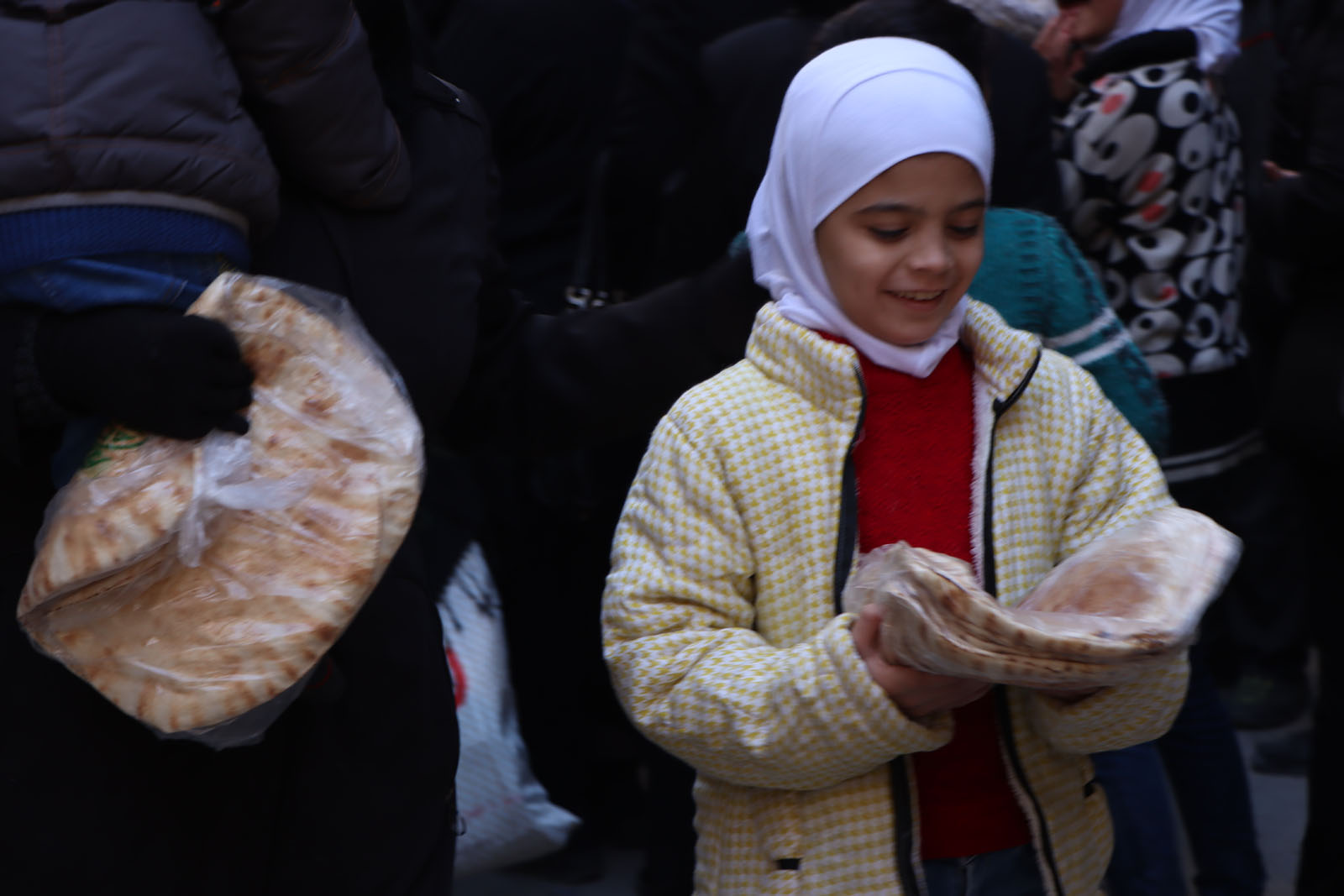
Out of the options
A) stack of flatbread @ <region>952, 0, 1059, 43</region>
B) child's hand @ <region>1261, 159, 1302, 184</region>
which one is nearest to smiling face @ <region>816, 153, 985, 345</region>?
child's hand @ <region>1261, 159, 1302, 184</region>

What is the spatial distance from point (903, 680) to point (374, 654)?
59 centimetres

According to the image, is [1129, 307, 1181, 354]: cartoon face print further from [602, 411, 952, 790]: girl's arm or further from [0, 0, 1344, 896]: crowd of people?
[602, 411, 952, 790]: girl's arm

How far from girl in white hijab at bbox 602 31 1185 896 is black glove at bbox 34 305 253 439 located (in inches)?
21.2

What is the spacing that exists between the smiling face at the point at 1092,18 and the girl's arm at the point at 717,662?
1939 mm

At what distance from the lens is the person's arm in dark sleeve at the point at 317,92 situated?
1.54 m

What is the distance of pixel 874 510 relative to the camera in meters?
1.85

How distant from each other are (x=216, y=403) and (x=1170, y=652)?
3.03ft

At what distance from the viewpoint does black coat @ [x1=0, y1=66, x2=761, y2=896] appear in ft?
5.23

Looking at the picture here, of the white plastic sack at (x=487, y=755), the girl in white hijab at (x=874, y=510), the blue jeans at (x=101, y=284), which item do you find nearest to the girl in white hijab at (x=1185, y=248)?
the white plastic sack at (x=487, y=755)

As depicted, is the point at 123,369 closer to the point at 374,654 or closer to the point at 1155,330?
the point at 374,654

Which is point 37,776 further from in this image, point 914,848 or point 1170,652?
point 1170,652

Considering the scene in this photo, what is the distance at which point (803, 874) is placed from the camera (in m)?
1.79

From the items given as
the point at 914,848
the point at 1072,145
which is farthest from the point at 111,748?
the point at 1072,145

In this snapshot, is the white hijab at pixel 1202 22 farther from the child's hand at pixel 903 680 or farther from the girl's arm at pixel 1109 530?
the child's hand at pixel 903 680
